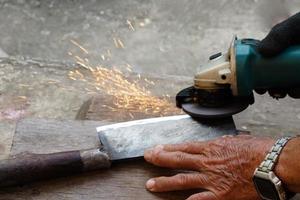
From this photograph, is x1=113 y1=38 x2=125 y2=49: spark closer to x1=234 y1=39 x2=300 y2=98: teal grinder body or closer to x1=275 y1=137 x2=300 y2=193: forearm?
x1=234 y1=39 x2=300 y2=98: teal grinder body

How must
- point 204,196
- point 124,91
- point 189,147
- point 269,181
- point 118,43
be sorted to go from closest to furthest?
point 269,181 → point 204,196 → point 189,147 → point 124,91 → point 118,43

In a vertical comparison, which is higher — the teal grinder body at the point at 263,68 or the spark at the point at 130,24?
the spark at the point at 130,24

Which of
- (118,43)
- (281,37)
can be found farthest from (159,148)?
(118,43)

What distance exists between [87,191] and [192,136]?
432mm

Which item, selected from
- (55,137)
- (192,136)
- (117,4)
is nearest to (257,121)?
(192,136)

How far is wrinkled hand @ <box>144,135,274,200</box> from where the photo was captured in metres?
1.76

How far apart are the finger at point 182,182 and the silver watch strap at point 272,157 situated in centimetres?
21

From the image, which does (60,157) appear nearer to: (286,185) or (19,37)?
(286,185)

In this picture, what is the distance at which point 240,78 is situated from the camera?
1.84 metres

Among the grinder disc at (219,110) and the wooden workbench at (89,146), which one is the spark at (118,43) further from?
the grinder disc at (219,110)

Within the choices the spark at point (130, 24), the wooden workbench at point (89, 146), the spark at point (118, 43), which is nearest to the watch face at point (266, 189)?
the wooden workbench at point (89, 146)

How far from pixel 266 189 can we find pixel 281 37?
1.62ft

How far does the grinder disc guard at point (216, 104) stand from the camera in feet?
6.40

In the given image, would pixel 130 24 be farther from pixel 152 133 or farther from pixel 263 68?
pixel 263 68
